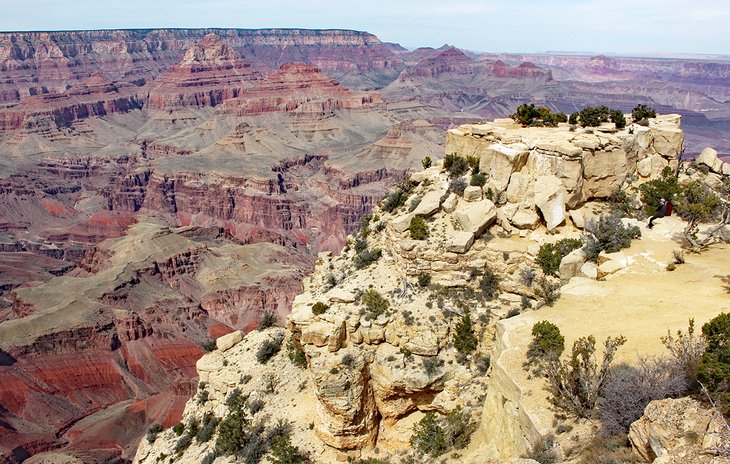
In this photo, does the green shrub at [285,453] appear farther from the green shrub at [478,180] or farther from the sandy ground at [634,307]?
the green shrub at [478,180]

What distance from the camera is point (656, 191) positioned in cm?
3075

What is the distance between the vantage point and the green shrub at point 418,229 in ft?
90.7

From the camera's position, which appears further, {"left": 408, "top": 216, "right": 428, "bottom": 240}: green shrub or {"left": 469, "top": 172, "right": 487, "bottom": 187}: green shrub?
{"left": 469, "top": 172, "right": 487, "bottom": 187}: green shrub

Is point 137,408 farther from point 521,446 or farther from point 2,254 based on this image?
point 2,254

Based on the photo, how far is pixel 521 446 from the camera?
17.4 meters

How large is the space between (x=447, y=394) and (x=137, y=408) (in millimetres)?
50739

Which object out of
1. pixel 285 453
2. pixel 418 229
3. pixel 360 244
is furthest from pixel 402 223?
pixel 285 453

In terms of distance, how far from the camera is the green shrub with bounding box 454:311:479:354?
2441 centimetres

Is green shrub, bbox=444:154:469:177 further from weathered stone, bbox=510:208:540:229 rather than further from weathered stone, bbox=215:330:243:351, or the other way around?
weathered stone, bbox=215:330:243:351

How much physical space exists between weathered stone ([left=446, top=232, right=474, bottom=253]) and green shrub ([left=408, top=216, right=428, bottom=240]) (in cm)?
161

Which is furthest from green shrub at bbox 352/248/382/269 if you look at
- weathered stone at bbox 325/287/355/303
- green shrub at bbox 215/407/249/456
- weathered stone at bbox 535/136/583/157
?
weathered stone at bbox 535/136/583/157

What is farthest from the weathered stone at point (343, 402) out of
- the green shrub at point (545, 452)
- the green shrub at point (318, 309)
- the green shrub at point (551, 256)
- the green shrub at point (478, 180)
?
the green shrub at point (478, 180)

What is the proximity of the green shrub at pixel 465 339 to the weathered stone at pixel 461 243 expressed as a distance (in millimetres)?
3487

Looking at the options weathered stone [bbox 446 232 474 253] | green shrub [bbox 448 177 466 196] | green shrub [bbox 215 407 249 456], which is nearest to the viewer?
weathered stone [bbox 446 232 474 253]
